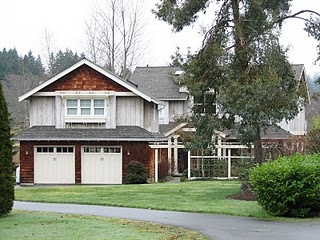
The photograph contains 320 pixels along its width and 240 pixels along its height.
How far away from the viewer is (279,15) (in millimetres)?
25422

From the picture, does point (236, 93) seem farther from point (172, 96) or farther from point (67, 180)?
point (172, 96)

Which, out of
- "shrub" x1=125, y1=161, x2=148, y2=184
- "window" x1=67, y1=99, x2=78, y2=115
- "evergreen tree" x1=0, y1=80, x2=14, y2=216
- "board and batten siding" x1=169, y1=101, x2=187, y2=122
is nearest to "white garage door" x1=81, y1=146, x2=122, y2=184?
"shrub" x1=125, y1=161, x2=148, y2=184

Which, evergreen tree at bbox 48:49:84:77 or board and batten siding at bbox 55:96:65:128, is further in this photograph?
evergreen tree at bbox 48:49:84:77

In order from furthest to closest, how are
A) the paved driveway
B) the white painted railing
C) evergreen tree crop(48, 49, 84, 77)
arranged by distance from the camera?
evergreen tree crop(48, 49, 84, 77) → the white painted railing → the paved driveway

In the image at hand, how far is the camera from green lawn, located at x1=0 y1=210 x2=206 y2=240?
13.6m

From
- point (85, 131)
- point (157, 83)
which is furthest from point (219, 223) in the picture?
point (157, 83)

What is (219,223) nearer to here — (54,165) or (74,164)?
(74,164)

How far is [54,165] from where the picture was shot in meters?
37.8

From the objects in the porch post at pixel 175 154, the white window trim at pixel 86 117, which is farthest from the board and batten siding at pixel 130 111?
the porch post at pixel 175 154

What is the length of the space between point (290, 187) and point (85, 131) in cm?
2210

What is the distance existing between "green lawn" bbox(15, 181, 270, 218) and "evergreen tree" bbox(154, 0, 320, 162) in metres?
3.03

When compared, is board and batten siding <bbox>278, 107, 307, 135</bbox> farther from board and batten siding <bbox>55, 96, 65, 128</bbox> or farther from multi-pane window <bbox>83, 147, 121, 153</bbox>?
board and batten siding <bbox>55, 96, 65, 128</bbox>

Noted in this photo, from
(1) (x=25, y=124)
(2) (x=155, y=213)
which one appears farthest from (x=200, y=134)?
(1) (x=25, y=124)

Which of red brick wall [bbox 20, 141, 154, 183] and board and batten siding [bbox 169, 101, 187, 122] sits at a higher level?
→ board and batten siding [bbox 169, 101, 187, 122]
